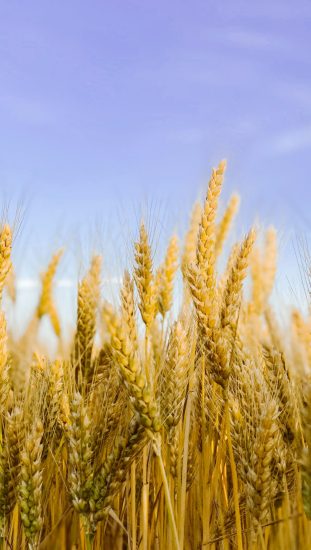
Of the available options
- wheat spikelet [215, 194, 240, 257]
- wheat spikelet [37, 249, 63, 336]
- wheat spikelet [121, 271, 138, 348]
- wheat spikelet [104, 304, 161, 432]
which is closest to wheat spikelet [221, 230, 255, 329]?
wheat spikelet [121, 271, 138, 348]

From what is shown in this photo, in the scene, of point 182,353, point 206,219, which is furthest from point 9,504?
point 206,219

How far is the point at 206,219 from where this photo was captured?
2.70m

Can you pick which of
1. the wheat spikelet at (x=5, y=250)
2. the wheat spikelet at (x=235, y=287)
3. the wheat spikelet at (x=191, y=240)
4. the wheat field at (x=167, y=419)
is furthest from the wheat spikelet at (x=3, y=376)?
the wheat spikelet at (x=191, y=240)

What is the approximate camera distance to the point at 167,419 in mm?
2420

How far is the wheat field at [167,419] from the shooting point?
209cm

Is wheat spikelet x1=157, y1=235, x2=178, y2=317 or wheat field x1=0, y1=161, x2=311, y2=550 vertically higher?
wheat spikelet x1=157, y1=235, x2=178, y2=317

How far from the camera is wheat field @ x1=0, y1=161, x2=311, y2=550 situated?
2.09 m

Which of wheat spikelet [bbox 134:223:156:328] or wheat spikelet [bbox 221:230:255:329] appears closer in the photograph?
wheat spikelet [bbox 221:230:255:329]

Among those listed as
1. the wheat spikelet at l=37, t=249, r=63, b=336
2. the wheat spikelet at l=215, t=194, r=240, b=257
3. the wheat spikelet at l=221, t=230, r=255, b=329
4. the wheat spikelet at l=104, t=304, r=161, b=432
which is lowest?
the wheat spikelet at l=104, t=304, r=161, b=432

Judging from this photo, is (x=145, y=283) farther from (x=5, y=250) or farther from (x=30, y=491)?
(x=30, y=491)

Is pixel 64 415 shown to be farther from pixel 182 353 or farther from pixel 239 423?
pixel 239 423

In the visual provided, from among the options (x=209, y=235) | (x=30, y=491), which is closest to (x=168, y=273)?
(x=209, y=235)

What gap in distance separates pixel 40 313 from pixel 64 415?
1283 millimetres

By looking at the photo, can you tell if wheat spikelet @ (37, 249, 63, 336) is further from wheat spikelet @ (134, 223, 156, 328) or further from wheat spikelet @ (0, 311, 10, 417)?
wheat spikelet @ (134, 223, 156, 328)
